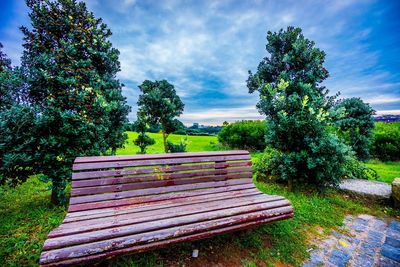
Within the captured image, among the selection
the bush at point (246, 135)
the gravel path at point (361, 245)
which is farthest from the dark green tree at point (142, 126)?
the gravel path at point (361, 245)

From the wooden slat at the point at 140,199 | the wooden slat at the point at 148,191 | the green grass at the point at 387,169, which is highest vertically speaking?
the wooden slat at the point at 148,191

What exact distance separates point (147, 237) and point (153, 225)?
13 centimetres

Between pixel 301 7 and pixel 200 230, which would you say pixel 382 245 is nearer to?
pixel 200 230

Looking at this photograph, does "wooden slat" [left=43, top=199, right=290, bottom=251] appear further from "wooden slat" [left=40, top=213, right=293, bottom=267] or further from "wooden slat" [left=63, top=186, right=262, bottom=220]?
"wooden slat" [left=63, top=186, right=262, bottom=220]

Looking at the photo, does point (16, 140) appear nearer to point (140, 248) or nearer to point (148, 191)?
point (148, 191)

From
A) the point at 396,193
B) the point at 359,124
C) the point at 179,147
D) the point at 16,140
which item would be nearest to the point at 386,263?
the point at 396,193

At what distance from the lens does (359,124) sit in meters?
7.27

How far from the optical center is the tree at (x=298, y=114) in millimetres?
4172

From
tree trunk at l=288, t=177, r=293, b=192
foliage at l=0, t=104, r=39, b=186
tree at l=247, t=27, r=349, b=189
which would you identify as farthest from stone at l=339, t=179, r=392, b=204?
foliage at l=0, t=104, r=39, b=186

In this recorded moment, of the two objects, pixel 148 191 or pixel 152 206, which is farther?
pixel 148 191

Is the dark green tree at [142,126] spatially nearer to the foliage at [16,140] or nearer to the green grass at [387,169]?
the foliage at [16,140]

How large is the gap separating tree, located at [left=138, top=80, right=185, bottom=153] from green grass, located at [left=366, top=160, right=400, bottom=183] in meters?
6.80

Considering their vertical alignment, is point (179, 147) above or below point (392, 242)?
above

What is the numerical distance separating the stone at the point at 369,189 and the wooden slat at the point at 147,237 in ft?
9.31
